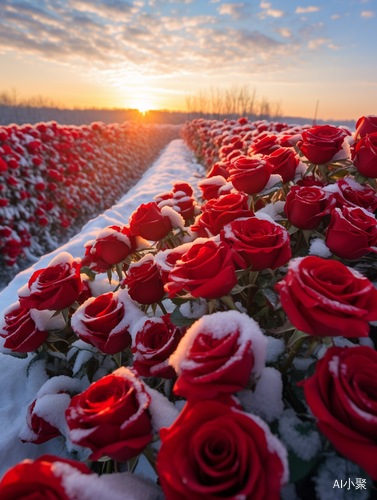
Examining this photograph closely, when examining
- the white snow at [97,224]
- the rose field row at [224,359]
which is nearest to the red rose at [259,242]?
the rose field row at [224,359]

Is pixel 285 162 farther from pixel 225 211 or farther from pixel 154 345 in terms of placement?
pixel 154 345

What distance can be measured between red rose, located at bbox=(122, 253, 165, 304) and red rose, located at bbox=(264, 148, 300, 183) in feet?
2.49

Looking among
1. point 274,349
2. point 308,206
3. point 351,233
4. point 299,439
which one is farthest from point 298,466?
point 308,206

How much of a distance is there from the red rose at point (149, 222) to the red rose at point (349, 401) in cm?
86

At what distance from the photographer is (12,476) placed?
1.48 feet

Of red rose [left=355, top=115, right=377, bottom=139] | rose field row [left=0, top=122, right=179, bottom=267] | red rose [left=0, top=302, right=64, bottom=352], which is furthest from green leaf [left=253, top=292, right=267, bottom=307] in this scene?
rose field row [left=0, top=122, right=179, bottom=267]

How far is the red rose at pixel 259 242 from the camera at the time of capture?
76 cm

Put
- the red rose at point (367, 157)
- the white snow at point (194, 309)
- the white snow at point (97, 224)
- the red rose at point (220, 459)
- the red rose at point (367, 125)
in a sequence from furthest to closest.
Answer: the white snow at point (97, 224)
the red rose at point (367, 125)
the red rose at point (367, 157)
the white snow at point (194, 309)
the red rose at point (220, 459)

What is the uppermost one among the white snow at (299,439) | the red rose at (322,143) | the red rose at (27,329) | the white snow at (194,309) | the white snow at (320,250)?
the red rose at (322,143)

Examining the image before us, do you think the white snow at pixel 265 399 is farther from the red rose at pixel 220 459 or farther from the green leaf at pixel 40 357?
the green leaf at pixel 40 357

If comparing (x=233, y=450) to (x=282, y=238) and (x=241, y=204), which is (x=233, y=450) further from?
(x=241, y=204)

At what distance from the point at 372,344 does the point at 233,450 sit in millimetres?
684

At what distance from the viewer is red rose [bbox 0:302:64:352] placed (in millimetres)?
1094

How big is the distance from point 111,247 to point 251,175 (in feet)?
2.23
